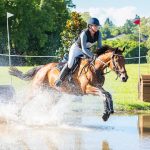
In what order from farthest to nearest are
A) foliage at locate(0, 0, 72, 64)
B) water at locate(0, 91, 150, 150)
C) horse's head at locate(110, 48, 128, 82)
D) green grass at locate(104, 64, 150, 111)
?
foliage at locate(0, 0, 72, 64), green grass at locate(104, 64, 150, 111), horse's head at locate(110, 48, 128, 82), water at locate(0, 91, 150, 150)

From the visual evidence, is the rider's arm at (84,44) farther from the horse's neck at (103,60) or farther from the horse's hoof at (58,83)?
the horse's hoof at (58,83)

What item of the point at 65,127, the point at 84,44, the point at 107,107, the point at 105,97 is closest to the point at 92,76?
the point at 84,44

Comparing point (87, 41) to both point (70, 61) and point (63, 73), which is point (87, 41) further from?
point (63, 73)

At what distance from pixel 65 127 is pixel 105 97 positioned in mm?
1112

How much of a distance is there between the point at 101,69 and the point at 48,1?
55.0 meters

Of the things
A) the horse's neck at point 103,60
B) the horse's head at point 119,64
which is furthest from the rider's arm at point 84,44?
the horse's head at point 119,64

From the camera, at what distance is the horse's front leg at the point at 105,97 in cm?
1010

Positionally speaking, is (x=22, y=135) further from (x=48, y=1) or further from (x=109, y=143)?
(x=48, y=1)

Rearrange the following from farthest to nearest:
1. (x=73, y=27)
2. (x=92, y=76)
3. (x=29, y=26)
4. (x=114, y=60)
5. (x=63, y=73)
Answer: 1. (x=29, y=26)
2. (x=73, y=27)
3. (x=63, y=73)
4. (x=92, y=76)
5. (x=114, y=60)

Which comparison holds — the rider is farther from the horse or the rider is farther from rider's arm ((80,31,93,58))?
the horse

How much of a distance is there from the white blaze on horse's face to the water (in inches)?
40.0

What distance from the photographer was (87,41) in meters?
10.8

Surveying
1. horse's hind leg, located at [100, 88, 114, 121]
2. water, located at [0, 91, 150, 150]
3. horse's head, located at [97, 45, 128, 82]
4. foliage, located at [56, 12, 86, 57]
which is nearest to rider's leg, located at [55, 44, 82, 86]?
horse's head, located at [97, 45, 128, 82]

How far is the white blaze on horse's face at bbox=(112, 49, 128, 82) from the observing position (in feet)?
33.0
